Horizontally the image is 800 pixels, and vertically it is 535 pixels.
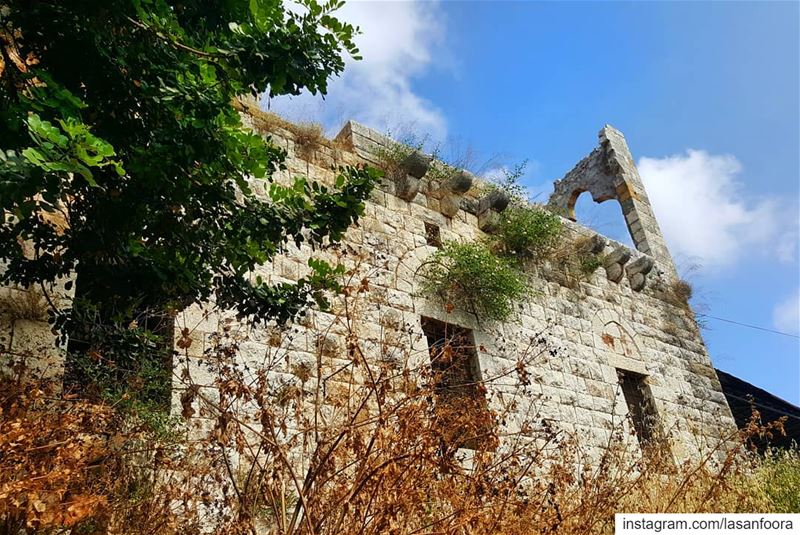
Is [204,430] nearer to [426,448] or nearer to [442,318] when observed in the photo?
[426,448]

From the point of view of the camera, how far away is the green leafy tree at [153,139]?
96.3 inches

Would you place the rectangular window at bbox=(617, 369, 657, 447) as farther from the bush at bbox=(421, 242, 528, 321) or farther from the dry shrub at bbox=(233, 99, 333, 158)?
the dry shrub at bbox=(233, 99, 333, 158)

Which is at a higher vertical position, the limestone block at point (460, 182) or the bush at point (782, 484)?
the limestone block at point (460, 182)

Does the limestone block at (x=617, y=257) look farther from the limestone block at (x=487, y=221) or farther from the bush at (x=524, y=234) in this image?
the limestone block at (x=487, y=221)

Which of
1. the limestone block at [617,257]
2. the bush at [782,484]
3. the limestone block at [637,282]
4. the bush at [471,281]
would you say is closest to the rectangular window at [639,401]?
the bush at [782,484]

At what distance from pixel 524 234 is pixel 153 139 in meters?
4.99

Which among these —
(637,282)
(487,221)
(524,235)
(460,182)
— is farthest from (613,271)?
(460,182)

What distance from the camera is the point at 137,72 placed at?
261 cm

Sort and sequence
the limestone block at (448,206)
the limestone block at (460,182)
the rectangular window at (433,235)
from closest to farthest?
the rectangular window at (433,235)
the limestone block at (448,206)
the limestone block at (460,182)

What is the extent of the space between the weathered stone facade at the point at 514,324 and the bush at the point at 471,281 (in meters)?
0.12

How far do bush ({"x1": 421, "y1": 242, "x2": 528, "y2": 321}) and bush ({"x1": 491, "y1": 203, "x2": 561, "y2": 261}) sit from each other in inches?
27.5

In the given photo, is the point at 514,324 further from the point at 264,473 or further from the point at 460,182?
the point at 264,473

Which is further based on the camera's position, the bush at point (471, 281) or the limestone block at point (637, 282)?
the limestone block at point (637, 282)

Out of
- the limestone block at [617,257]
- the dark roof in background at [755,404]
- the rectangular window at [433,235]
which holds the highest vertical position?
the limestone block at [617,257]
